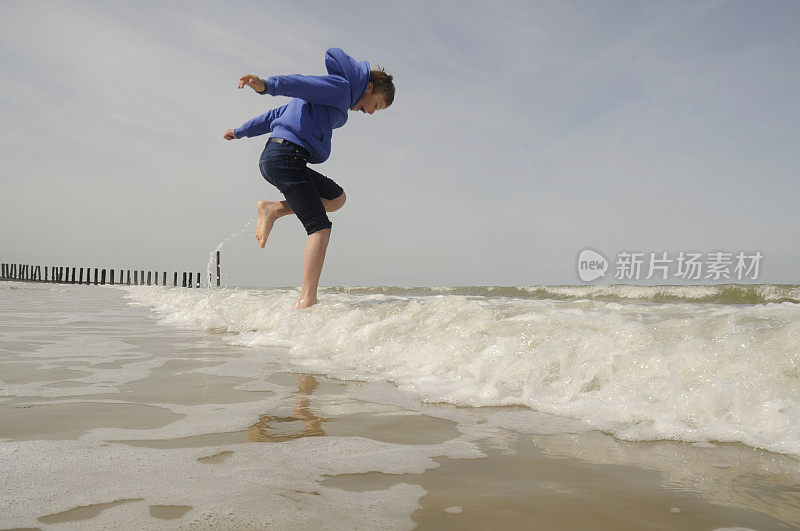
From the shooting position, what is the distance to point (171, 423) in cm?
159

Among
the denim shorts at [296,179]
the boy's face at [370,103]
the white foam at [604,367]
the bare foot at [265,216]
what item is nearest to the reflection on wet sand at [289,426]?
the white foam at [604,367]

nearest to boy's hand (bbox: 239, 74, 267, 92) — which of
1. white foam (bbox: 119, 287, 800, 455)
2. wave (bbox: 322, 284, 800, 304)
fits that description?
white foam (bbox: 119, 287, 800, 455)

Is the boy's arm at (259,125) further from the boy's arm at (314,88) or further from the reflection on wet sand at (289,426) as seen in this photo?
the reflection on wet sand at (289,426)

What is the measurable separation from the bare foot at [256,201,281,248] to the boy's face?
3.87 ft

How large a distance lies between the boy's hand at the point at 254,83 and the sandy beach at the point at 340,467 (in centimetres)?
243

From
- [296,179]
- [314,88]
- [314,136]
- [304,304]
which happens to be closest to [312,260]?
[304,304]

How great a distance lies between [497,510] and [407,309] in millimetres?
2758

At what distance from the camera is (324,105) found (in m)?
4.42

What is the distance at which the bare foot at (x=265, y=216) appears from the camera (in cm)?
493

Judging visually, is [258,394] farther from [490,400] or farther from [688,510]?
[688,510]

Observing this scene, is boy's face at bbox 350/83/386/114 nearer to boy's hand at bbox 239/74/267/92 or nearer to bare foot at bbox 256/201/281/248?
boy's hand at bbox 239/74/267/92

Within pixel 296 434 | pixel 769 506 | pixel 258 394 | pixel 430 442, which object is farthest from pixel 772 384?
pixel 258 394

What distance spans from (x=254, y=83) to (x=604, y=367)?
10.1 ft

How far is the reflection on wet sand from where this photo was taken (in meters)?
1.47
